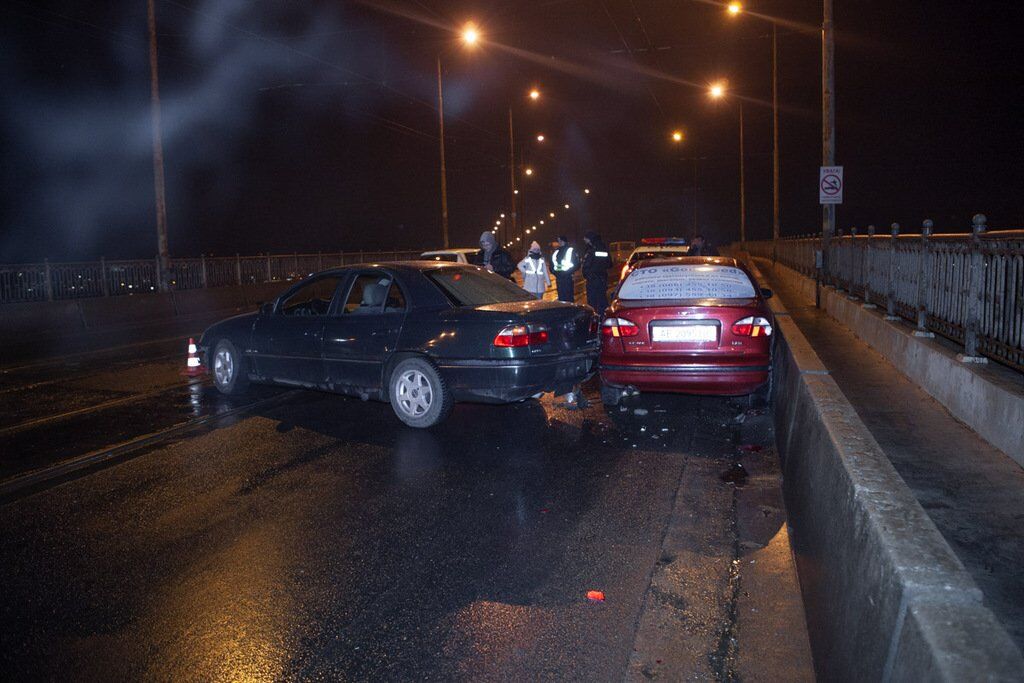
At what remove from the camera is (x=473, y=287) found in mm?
8539

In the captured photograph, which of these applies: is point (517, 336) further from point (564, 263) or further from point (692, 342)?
point (564, 263)

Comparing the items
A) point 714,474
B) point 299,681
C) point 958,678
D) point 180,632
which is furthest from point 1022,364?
point 180,632

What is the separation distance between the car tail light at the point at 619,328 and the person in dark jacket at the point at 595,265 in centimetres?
530

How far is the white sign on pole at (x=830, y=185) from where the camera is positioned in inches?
705

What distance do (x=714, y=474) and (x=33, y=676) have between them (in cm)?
450

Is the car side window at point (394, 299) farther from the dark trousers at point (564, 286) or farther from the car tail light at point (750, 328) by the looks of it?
the dark trousers at point (564, 286)

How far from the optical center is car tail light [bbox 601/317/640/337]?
26.6 feet

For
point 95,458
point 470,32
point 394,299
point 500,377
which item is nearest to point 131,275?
point 470,32

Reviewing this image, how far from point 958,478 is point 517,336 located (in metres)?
3.78

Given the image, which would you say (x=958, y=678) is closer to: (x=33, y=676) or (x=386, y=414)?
(x=33, y=676)

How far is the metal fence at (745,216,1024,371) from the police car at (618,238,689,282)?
4.42 metres

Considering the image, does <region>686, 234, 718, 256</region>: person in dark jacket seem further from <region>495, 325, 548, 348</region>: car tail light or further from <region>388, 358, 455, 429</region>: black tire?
<region>388, 358, 455, 429</region>: black tire

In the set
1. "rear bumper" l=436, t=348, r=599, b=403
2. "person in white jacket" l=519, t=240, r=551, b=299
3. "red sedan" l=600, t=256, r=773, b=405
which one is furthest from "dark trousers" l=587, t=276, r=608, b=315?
"rear bumper" l=436, t=348, r=599, b=403

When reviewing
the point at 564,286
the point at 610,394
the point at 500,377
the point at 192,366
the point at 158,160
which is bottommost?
the point at 610,394
